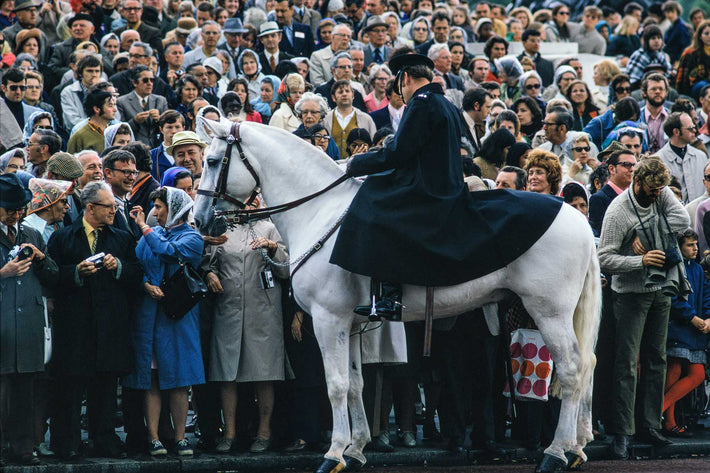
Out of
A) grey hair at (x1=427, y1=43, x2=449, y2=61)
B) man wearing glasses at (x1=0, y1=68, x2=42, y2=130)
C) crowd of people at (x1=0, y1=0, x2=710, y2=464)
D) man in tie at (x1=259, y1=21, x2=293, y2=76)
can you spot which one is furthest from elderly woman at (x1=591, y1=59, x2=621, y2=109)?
man wearing glasses at (x1=0, y1=68, x2=42, y2=130)

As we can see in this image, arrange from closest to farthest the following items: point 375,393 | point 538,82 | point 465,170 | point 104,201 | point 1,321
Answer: point 1,321 → point 104,201 → point 375,393 → point 465,170 → point 538,82

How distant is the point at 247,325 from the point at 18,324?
7.05 feet

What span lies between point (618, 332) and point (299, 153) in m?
3.74

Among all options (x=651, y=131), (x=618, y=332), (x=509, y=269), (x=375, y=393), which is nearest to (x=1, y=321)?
(x=375, y=393)

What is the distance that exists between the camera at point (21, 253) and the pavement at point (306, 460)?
170 cm

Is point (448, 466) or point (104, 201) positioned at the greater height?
point (104, 201)

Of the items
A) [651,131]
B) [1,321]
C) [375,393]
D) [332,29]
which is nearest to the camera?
[1,321]

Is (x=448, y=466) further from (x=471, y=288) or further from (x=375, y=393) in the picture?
(x=471, y=288)

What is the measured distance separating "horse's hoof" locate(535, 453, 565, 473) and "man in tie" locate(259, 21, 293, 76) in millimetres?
10789

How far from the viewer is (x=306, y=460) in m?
10.4

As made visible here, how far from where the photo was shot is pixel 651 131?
16.8 meters

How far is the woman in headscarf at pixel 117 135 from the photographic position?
13.0 m

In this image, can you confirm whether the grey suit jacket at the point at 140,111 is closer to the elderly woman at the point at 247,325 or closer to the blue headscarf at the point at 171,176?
the blue headscarf at the point at 171,176

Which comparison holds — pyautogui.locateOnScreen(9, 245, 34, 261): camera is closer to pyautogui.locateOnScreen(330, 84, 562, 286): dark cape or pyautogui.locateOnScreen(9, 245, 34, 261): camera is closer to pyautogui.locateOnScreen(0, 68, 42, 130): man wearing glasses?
pyautogui.locateOnScreen(330, 84, 562, 286): dark cape
